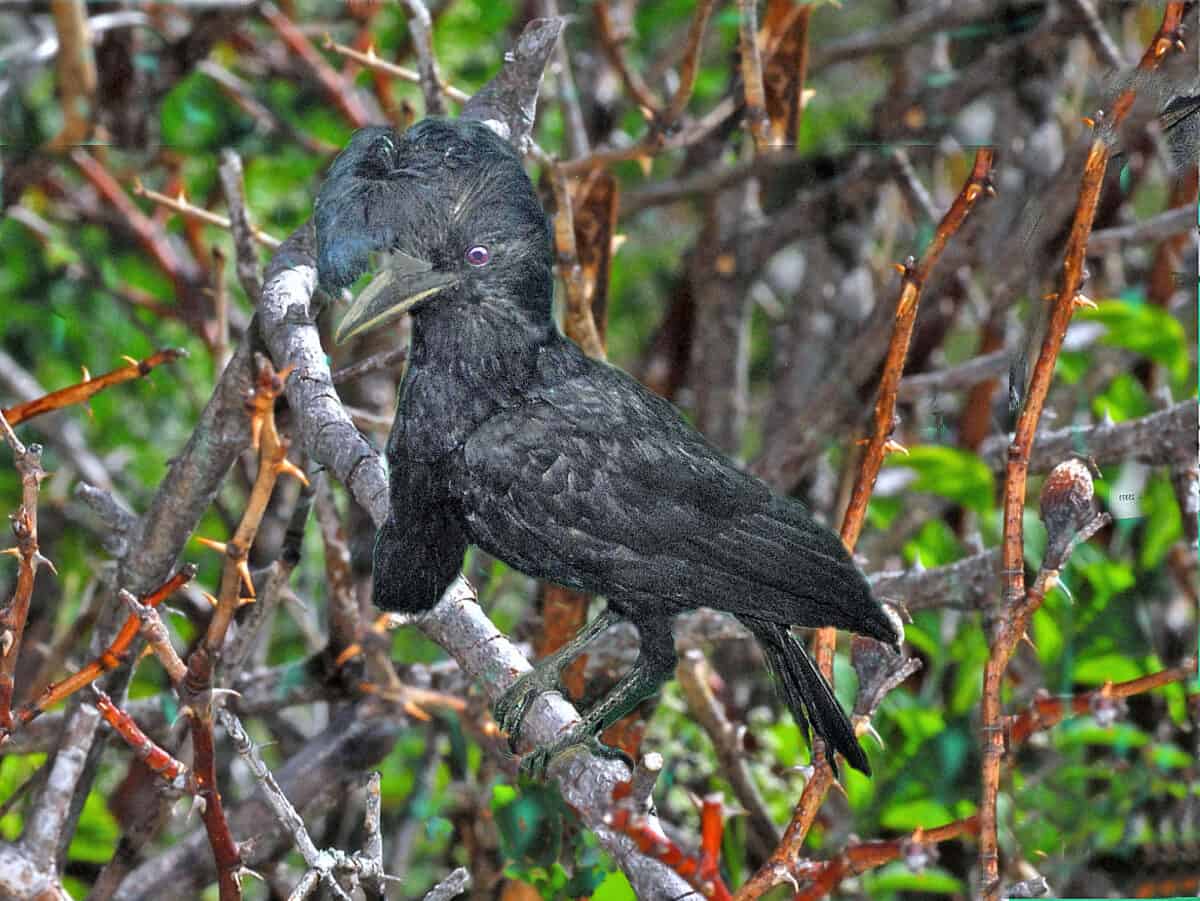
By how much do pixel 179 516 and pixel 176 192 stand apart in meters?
0.45

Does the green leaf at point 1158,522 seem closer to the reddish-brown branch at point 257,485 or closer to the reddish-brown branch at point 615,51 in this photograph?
the reddish-brown branch at point 615,51

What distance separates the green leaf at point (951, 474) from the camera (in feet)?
3.95

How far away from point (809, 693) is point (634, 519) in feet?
0.51

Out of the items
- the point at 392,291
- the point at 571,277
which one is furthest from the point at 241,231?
the point at 392,291

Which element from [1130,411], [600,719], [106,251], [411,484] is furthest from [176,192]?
[1130,411]

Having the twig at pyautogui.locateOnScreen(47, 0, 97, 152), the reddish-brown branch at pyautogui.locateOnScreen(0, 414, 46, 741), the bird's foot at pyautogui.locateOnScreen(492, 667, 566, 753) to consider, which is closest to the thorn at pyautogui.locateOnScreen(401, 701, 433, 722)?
the bird's foot at pyautogui.locateOnScreen(492, 667, 566, 753)

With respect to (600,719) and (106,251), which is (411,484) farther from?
(106,251)

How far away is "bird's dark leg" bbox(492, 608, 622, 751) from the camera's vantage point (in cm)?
87

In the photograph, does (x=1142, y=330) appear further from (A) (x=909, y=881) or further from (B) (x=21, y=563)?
(B) (x=21, y=563)

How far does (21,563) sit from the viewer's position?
79 centimetres

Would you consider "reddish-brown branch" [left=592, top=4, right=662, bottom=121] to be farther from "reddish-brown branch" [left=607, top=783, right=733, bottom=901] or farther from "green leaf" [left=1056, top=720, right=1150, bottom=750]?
"reddish-brown branch" [left=607, top=783, right=733, bottom=901]

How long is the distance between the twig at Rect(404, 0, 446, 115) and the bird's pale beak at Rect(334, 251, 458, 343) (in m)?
0.34

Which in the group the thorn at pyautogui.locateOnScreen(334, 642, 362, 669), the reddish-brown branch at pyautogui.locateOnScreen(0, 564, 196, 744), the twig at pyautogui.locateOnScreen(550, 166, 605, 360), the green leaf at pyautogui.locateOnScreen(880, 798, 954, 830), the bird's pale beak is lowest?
the reddish-brown branch at pyautogui.locateOnScreen(0, 564, 196, 744)

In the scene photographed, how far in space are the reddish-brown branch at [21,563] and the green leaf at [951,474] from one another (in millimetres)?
689
